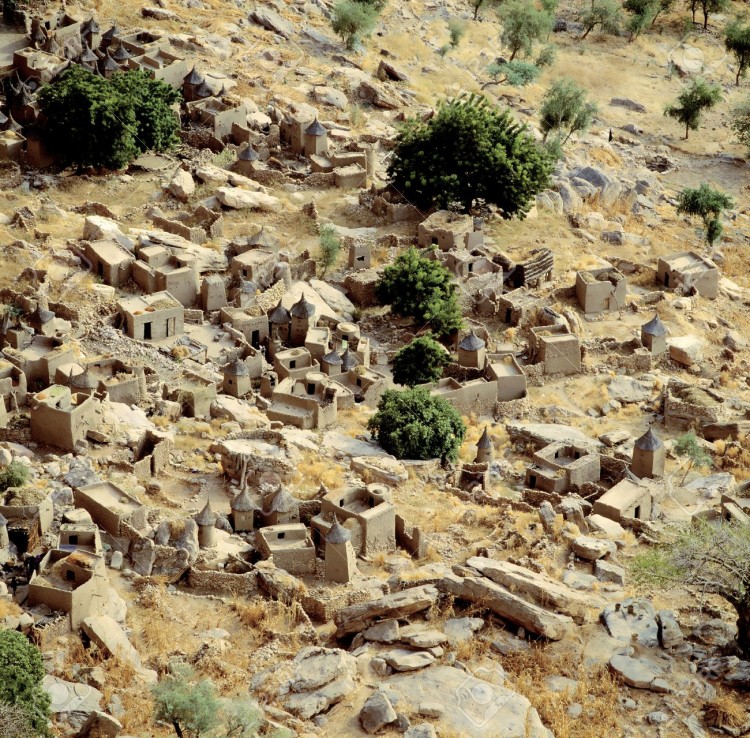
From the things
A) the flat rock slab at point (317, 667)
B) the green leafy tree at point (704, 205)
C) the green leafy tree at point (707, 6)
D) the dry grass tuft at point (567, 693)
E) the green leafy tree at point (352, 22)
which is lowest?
the flat rock slab at point (317, 667)

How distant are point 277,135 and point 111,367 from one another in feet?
76.7

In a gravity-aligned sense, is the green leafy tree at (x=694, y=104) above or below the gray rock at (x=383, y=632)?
above

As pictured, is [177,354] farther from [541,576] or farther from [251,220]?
[541,576]

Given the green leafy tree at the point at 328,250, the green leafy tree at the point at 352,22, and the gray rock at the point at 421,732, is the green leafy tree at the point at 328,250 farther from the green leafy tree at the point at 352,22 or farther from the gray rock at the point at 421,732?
the gray rock at the point at 421,732

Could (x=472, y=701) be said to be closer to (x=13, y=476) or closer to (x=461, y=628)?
(x=461, y=628)

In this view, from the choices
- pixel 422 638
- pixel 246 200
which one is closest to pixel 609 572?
pixel 422 638

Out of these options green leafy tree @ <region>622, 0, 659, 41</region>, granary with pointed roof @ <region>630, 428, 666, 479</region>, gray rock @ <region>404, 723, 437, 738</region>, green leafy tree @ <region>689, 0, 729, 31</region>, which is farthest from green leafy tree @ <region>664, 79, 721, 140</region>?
gray rock @ <region>404, 723, 437, 738</region>

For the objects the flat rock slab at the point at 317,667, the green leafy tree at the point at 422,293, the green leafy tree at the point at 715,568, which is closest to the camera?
the flat rock slab at the point at 317,667

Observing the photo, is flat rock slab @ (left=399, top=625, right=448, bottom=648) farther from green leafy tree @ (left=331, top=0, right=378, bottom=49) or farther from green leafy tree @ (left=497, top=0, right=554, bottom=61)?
green leafy tree @ (left=497, top=0, right=554, bottom=61)

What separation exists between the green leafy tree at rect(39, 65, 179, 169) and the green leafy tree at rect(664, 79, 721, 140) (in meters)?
36.8

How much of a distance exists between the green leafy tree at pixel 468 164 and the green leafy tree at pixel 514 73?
A: 22.2 m

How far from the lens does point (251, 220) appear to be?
6188cm

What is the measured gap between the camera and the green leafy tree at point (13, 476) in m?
38.7

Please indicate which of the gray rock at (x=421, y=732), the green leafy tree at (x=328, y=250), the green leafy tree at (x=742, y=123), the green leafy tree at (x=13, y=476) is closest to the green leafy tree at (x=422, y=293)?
the green leafy tree at (x=328, y=250)
